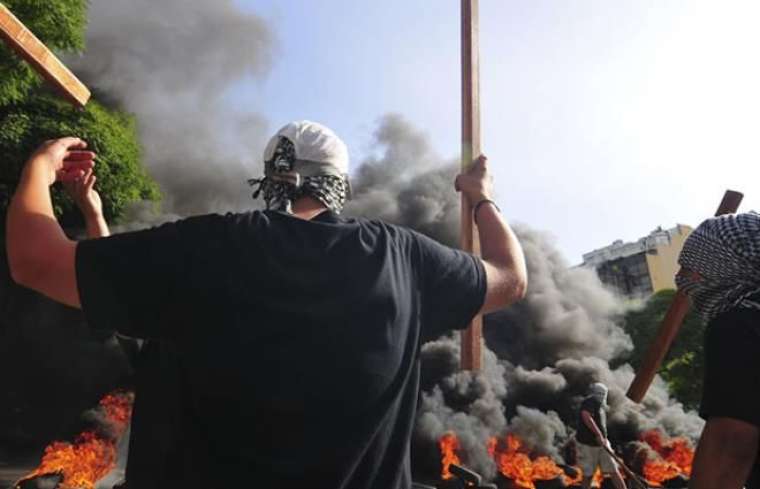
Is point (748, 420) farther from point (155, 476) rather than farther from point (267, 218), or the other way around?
point (155, 476)

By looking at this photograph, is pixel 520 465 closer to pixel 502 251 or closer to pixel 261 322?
pixel 502 251

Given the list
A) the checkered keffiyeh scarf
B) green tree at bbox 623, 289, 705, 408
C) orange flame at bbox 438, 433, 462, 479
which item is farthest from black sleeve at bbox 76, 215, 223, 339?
green tree at bbox 623, 289, 705, 408

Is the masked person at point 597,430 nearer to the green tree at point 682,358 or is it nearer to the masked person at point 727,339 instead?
the masked person at point 727,339

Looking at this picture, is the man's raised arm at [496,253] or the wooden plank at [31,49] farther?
the wooden plank at [31,49]

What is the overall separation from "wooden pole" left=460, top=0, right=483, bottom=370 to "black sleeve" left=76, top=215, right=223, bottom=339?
3.70 ft

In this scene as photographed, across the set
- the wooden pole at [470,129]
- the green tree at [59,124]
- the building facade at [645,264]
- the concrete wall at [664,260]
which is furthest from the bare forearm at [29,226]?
the concrete wall at [664,260]

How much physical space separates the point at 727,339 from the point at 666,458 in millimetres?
14085

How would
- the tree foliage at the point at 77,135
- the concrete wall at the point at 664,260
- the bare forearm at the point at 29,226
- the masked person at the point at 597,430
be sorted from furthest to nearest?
the concrete wall at the point at 664,260, the tree foliage at the point at 77,135, the masked person at the point at 597,430, the bare forearm at the point at 29,226

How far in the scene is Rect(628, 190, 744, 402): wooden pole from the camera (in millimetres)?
2500

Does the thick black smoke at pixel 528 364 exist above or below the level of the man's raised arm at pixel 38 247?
above

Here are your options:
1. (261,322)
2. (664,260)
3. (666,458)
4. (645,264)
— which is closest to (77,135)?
(261,322)

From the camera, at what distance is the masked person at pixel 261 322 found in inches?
47.8

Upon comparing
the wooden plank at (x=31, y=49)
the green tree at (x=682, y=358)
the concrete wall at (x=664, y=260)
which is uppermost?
the concrete wall at (x=664, y=260)

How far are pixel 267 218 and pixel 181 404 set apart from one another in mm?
400
